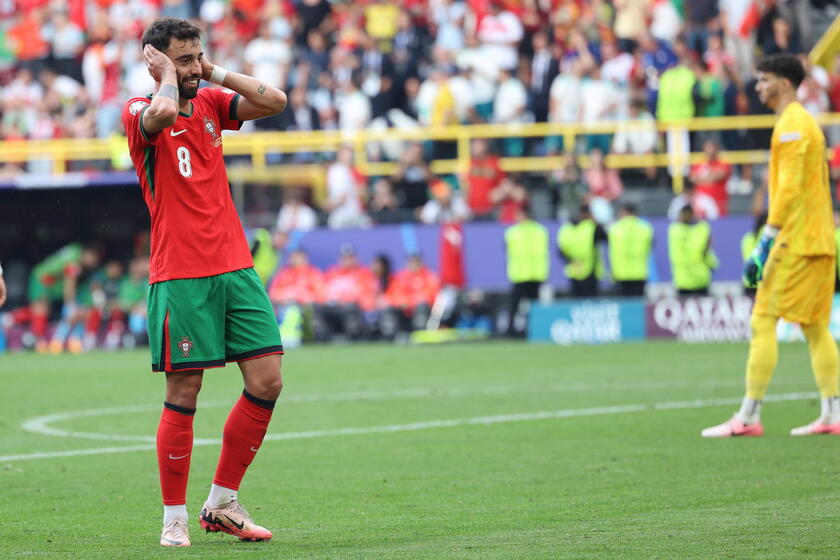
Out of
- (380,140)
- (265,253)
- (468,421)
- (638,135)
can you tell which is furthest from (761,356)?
(380,140)

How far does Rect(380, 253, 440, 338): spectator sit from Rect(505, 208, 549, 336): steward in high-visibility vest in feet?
4.29

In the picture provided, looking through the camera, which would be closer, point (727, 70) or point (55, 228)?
point (727, 70)

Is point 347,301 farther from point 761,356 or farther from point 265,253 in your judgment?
point 761,356

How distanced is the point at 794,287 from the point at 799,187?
0.64 meters

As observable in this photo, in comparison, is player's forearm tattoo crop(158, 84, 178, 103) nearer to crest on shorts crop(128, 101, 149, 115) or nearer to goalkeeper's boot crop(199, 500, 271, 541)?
crest on shorts crop(128, 101, 149, 115)

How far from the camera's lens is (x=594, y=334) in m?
20.5

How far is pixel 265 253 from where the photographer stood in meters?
23.2

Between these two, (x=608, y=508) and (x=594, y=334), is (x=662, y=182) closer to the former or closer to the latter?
(x=594, y=334)

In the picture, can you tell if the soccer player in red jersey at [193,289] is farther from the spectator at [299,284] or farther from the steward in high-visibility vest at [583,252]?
the spectator at [299,284]

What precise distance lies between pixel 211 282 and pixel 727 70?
17371 millimetres

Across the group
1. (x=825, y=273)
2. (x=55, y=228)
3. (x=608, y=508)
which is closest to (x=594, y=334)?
(x=55, y=228)

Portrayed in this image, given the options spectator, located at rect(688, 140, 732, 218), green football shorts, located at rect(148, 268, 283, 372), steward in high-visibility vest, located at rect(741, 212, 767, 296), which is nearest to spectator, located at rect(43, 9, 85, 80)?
spectator, located at rect(688, 140, 732, 218)

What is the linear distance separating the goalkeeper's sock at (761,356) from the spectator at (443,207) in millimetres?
13312

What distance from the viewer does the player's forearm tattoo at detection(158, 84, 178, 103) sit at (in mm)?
5777
